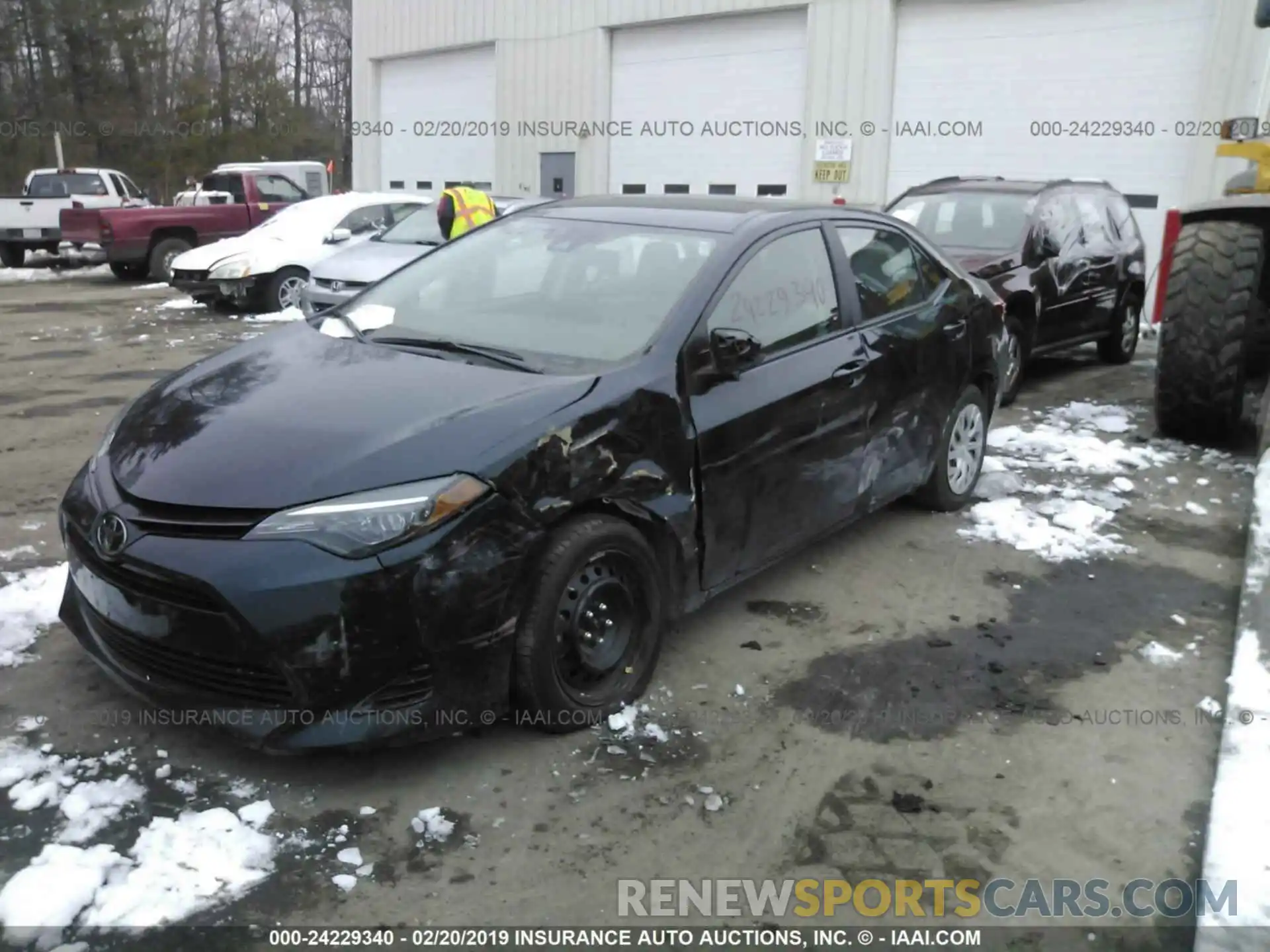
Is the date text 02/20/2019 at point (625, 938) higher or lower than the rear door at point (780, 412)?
lower

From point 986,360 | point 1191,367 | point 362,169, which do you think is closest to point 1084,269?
point 1191,367

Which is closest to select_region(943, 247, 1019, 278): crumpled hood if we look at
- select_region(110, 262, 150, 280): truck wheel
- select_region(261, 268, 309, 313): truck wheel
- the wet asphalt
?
the wet asphalt

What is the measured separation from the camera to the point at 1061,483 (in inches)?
253

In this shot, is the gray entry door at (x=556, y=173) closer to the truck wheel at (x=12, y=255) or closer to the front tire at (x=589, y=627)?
the truck wheel at (x=12, y=255)

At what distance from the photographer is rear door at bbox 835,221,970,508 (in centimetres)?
473

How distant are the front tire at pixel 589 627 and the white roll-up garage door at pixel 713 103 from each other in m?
12.6

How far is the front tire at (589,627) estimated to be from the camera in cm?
323

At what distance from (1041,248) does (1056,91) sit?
5.66 m

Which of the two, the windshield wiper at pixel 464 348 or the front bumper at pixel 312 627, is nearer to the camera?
the front bumper at pixel 312 627

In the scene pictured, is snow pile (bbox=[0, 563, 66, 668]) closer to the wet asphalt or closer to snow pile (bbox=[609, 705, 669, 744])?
the wet asphalt

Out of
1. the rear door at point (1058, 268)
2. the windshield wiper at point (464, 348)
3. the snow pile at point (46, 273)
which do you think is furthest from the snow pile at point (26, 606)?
the snow pile at point (46, 273)

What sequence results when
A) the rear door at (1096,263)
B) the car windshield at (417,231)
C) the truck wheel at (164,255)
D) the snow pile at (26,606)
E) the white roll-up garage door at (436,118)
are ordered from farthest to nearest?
the white roll-up garage door at (436,118) → the truck wheel at (164,255) → the car windshield at (417,231) → the rear door at (1096,263) → the snow pile at (26,606)

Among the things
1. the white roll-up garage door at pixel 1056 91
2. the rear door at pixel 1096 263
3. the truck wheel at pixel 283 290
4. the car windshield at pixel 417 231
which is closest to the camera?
the rear door at pixel 1096 263

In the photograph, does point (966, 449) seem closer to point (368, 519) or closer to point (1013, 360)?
point (1013, 360)
